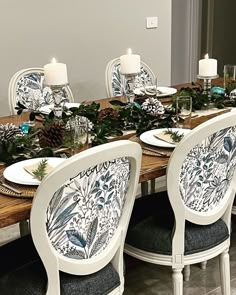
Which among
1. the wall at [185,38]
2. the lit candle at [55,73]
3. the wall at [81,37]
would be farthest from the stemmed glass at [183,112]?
the wall at [185,38]

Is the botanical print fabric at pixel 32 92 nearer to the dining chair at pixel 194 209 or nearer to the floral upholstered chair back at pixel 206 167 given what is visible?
the dining chair at pixel 194 209

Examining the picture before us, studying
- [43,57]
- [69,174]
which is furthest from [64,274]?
[43,57]

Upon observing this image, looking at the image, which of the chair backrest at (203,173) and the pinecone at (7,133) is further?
the pinecone at (7,133)

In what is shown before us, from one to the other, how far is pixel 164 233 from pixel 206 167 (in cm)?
29

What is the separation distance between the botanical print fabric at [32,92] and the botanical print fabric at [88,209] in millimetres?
1360

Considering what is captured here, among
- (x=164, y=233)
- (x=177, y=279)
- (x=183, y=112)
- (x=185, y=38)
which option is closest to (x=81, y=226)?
(x=164, y=233)

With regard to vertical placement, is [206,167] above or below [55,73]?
below

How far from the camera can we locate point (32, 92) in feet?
9.25

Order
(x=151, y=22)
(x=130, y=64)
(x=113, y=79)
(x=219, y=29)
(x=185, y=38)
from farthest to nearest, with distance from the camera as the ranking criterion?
(x=219, y=29) < (x=185, y=38) < (x=151, y=22) < (x=113, y=79) < (x=130, y=64)

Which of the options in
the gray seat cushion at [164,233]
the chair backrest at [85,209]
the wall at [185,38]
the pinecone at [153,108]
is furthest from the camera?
the wall at [185,38]

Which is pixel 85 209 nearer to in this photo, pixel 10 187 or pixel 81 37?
pixel 10 187

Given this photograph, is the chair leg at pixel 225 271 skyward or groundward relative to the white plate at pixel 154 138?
groundward

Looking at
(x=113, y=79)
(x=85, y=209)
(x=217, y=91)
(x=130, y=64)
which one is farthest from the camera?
(x=113, y=79)

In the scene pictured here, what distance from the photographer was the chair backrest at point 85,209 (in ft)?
4.31
